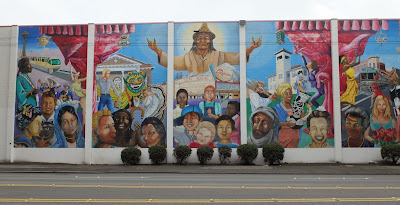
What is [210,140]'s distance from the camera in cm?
2384

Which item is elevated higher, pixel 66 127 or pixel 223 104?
pixel 223 104

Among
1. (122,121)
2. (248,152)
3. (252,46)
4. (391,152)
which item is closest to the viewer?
(391,152)

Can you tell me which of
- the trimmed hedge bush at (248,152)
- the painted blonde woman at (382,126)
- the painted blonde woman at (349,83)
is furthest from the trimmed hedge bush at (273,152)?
the painted blonde woman at (382,126)

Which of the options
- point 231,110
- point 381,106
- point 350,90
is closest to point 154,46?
point 231,110

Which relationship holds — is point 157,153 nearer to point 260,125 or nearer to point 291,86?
point 260,125

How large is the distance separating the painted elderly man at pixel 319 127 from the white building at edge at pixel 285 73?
164 cm

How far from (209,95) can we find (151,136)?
4.68 meters

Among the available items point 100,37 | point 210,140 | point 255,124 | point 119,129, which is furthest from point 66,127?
point 255,124

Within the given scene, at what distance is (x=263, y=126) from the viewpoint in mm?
23734

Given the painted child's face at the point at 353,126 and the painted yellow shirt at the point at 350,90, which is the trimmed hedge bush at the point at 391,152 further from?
the painted yellow shirt at the point at 350,90

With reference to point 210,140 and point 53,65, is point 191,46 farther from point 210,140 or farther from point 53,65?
point 53,65

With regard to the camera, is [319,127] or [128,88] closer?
[319,127]

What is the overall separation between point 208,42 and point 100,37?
7.34m
